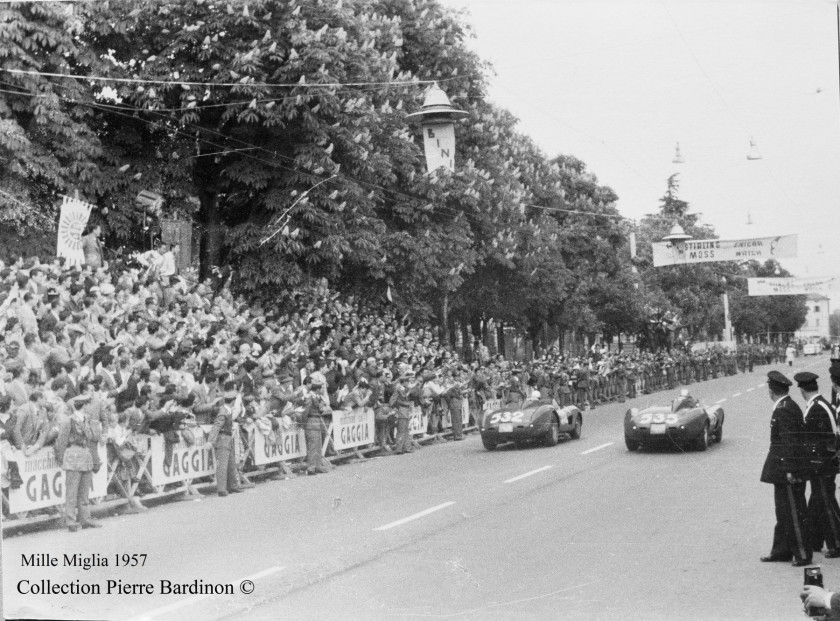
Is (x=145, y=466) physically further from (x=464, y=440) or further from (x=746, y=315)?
(x=464, y=440)

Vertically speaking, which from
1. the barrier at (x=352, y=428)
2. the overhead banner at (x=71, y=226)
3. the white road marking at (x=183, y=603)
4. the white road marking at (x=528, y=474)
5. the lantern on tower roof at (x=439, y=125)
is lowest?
the white road marking at (x=183, y=603)

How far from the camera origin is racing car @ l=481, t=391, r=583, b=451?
15523 mm

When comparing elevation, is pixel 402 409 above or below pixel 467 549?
above

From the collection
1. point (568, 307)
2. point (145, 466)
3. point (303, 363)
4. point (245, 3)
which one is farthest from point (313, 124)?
point (145, 466)

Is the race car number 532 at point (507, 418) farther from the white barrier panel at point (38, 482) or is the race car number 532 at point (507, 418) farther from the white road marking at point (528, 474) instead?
the white barrier panel at point (38, 482)

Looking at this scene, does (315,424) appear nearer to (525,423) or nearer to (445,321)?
(525,423)

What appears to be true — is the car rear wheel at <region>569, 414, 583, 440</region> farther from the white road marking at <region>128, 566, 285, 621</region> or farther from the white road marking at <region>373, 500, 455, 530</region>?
the white road marking at <region>128, 566, 285, 621</region>

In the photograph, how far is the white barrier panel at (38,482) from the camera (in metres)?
8.98

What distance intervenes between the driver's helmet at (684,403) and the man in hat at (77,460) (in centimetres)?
840

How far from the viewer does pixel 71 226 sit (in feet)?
41.4

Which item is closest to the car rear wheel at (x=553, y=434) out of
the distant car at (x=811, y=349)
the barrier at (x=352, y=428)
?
the barrier at (x=352, y=428)

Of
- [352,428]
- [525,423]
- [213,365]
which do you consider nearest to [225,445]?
[213,365]

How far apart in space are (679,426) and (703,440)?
0.40 m

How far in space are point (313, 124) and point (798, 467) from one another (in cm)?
961
